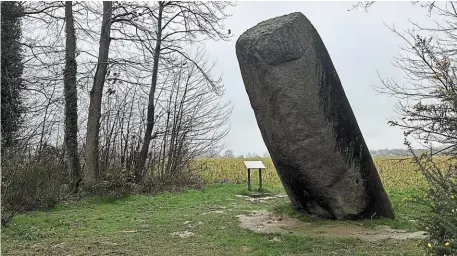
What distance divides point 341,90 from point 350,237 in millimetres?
2123

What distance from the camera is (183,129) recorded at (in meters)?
13.6

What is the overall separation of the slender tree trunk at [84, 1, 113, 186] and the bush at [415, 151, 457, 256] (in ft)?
29.6

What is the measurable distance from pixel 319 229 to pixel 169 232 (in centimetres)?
212

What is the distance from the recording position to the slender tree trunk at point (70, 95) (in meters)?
11.0

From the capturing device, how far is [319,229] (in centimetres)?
606

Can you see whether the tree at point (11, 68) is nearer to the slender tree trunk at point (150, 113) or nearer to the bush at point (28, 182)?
the bush at point (28, 182)

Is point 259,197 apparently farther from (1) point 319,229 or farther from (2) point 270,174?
(2) point 270,174

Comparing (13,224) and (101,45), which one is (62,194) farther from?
(101,45)

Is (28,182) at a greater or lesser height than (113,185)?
greater

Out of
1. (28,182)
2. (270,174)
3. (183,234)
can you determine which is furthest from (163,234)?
(270,174)

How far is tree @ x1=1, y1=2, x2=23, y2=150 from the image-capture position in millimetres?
10797

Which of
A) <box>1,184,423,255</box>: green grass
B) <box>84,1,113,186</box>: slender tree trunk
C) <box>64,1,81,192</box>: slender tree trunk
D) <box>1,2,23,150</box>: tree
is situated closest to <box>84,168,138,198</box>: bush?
<box>84,1,113,186</box>: slender tree trunk

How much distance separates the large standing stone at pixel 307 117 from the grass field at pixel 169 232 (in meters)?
0.51

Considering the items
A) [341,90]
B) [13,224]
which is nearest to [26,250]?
[13,224]
